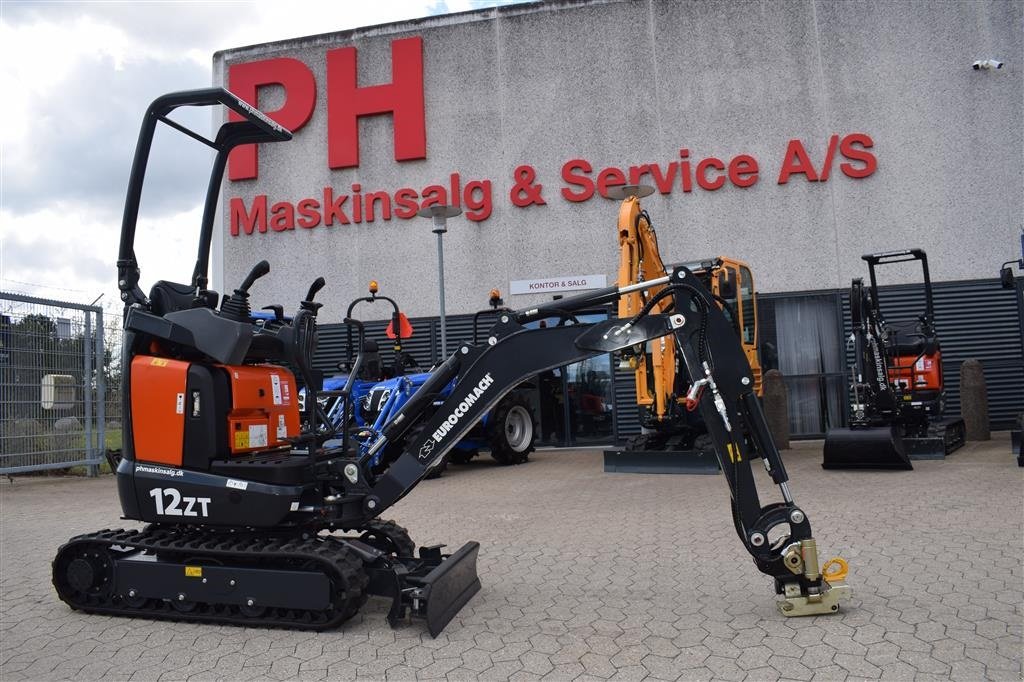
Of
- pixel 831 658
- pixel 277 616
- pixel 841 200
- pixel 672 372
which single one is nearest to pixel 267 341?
pixel 277 616

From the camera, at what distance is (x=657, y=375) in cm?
1044

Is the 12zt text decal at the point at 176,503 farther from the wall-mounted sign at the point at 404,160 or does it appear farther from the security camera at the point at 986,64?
the security camera at the point at 986,64

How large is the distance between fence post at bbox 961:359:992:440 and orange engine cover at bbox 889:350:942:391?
5.96 feet

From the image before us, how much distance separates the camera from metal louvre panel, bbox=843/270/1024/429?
13.4m

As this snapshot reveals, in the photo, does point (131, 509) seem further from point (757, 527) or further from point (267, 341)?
point (757, 527)

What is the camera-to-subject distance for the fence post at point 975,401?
12.7 m

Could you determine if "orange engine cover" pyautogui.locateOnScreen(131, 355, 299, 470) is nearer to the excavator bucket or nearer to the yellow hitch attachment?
the yellow hitch attachment

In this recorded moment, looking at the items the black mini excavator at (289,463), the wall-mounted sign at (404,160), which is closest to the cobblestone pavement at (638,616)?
the black mini excavator at (289,463)

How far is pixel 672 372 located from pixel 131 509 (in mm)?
7258

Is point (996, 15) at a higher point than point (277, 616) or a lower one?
higher

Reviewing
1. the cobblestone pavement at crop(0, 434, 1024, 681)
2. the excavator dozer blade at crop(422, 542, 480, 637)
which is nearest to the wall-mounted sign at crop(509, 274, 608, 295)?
the cobblestone pavement at crop(0, 434, 1024, 681)

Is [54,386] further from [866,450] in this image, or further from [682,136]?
[866,450]

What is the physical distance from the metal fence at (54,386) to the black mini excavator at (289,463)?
7.38 m

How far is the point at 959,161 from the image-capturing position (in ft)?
44.5
